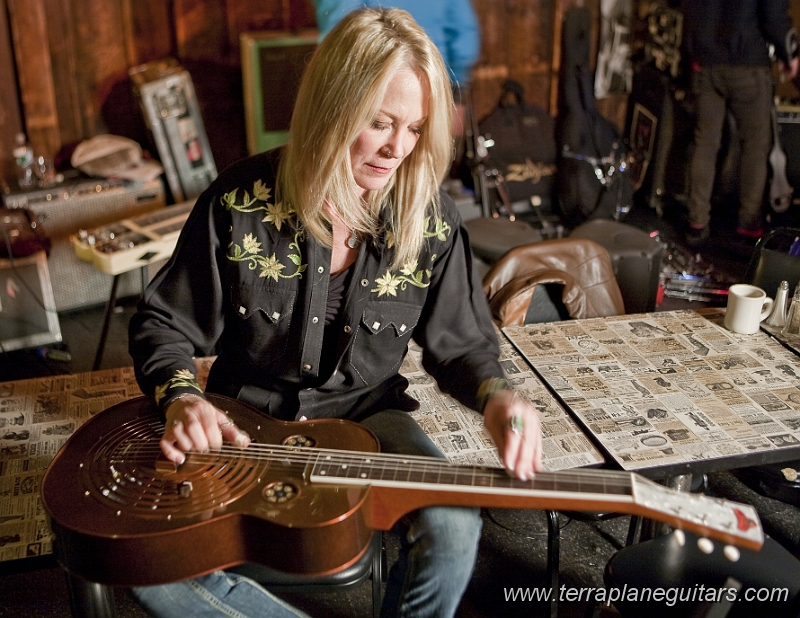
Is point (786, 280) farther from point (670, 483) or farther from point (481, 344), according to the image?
point (481, 344)

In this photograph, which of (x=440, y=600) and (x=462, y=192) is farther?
(x=462, y=192)

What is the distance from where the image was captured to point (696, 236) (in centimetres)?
471

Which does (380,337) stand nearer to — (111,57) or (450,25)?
(111,57)

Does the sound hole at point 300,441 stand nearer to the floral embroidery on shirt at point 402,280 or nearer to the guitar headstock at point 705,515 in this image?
the floral embroidery on shirt at point 402,280

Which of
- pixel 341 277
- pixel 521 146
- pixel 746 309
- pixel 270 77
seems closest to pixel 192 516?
pixel 341 277

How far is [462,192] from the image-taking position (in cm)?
472

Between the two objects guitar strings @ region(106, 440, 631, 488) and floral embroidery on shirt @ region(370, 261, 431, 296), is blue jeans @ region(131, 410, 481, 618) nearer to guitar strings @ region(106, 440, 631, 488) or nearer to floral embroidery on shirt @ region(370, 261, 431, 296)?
guitar strings @ region(106, 440, 631, 488)

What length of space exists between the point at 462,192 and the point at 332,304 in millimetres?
3109

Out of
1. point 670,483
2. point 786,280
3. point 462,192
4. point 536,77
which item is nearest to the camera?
point 670,483

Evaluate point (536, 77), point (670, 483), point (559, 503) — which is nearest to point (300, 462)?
point (559, 503)

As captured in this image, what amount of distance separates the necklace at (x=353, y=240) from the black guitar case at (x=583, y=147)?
11.0 ft

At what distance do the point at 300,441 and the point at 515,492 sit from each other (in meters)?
0.41

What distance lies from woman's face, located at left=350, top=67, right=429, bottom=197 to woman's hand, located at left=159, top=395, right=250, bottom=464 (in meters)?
0.55

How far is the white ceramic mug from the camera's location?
212 centimetres
